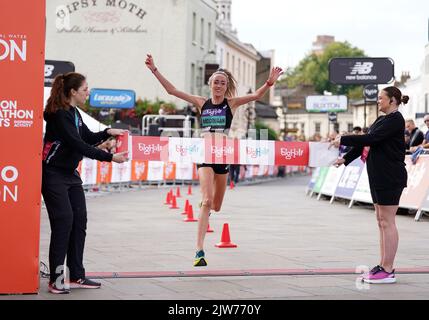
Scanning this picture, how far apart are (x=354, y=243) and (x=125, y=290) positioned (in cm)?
574

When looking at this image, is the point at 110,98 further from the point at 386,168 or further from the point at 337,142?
the point at 386,168

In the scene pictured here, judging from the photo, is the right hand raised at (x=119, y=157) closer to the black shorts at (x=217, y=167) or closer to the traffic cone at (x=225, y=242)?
the black shorts at (x=217, y=167)

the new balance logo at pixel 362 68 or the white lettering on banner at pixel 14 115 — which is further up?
the new balance logo at pixel 362 68

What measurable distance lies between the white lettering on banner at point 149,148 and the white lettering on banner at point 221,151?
58 cm

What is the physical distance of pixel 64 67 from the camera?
829 inches

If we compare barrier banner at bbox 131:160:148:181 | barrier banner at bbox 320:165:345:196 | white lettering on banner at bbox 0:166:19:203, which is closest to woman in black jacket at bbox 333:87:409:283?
white lettering on banner at bbox 0:166:19:203

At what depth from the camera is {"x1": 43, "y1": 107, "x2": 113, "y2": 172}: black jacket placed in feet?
25.7

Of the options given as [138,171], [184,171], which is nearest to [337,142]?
[138,171]

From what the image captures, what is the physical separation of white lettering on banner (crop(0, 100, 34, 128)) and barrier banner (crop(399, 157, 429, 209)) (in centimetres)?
1200

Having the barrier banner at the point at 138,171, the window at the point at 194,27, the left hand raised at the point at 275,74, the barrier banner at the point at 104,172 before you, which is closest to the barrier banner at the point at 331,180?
the barrier banner at the point at 104,172

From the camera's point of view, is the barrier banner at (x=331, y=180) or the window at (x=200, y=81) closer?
the barrier banner at (x=331, y=180)

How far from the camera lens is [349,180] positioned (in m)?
23.4

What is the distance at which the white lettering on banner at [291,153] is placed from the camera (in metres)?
9.71

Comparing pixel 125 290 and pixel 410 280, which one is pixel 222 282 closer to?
pixel 125 290
